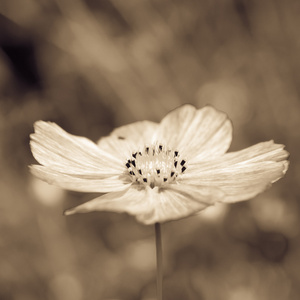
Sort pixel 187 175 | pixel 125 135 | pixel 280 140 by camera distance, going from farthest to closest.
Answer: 1. pixel 280 140
2. pixel 125 135
3. pixel 187 175

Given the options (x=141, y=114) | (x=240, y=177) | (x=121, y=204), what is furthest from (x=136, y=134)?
(x=141, y=114)

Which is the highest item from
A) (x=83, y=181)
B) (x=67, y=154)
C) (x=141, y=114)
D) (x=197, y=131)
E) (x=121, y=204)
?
(x=141, y=114)

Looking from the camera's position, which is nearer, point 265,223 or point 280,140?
point 265,223

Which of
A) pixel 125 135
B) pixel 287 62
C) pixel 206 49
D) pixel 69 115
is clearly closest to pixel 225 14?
pixel 206 49

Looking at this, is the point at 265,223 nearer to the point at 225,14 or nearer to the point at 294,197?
the point at 294,197

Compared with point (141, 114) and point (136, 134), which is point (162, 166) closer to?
point (136, 134)

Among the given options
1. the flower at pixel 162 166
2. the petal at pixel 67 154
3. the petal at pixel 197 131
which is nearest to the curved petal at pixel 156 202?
the flower at pixel 162 166

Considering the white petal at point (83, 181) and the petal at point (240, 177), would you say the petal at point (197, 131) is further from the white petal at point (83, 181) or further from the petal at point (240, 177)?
the white petal at point (83, 181)
